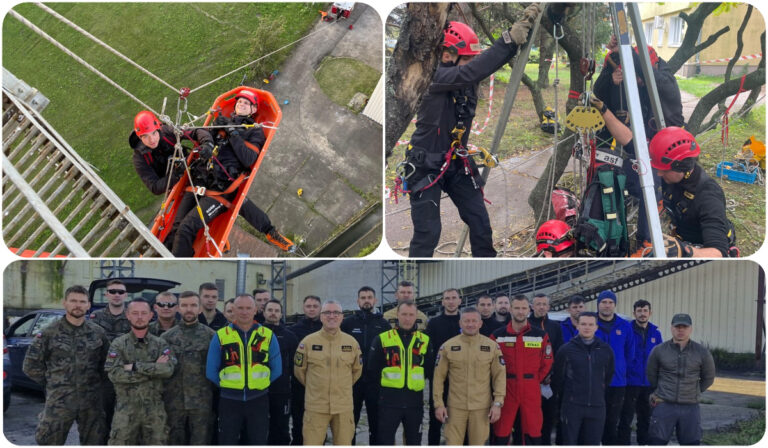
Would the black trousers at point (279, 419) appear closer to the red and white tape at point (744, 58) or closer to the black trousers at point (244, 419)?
the black trousers at point (244, 419)

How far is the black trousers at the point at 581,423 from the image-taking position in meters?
4.16

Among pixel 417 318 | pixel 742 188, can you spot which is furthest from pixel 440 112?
pixel 742 188

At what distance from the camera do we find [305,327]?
4.32 meters

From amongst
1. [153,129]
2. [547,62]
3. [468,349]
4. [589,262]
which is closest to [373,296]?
[468,349]

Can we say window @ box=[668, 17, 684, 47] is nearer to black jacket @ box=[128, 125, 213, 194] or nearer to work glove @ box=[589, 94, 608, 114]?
work glove @ box=[589, 94, 608, 114]

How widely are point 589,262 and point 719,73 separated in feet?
10.3

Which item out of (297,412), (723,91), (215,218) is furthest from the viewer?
(723,91)

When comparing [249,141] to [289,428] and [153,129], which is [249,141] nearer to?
[153,129]

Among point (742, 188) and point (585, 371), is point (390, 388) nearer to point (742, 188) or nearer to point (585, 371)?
point (585, 371)

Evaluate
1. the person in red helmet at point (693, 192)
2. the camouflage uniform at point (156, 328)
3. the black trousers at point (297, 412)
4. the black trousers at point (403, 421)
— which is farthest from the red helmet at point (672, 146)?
the camouflage uniform at point (156, 328)

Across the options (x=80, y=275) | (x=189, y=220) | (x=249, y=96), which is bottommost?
(x=80, y=275)

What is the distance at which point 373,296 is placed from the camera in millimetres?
4387

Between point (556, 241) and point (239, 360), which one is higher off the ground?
point (556, 241)

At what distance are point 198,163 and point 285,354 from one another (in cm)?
192
